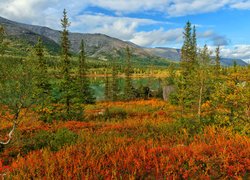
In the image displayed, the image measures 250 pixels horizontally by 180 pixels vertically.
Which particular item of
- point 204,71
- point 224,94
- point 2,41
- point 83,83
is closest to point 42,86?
point 2,41

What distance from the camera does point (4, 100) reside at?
967 centimetres

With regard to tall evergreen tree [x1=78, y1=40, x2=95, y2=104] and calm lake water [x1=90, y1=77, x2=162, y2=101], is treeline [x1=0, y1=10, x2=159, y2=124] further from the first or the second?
calm lake water [x1=90, y1=77, x2=162, y2=101]

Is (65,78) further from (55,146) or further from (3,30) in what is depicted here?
(55,146)

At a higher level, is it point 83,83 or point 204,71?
point 204,71

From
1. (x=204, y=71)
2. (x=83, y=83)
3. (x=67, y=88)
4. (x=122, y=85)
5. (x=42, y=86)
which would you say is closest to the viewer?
(x=204, y=71)

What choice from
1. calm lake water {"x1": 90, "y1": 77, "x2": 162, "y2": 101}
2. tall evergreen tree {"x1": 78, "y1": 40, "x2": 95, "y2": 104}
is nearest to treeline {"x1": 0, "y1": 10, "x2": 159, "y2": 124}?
tall evergreen tree {"x1": 78, "y1": 40, "x2": 95, "y2": 104}

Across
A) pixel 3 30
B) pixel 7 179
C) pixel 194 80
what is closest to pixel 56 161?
pixel 7 179

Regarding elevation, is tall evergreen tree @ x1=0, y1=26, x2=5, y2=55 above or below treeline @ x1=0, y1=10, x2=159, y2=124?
above

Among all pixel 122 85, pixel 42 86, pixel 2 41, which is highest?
pixel 2 41

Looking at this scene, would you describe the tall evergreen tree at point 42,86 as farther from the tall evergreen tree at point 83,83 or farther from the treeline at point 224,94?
the tall evergreen tree at point 83,83

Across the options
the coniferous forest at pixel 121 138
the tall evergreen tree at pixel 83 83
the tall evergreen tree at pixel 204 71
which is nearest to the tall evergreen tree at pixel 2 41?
the coniferous forest at pixel 121 138

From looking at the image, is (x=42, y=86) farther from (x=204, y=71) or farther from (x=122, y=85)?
(x=122, y=85)

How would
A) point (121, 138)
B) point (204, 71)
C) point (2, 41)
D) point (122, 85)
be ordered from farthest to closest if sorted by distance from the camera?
point (122, 85), point (204, 71), point (2, 41), point (121, 138)

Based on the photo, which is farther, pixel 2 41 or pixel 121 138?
pixel 2 41
